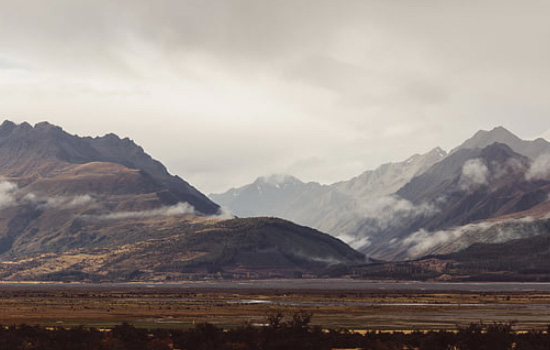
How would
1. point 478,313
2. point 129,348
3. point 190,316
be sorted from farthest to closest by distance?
point 478,313 < point 190,316 < point 129,348

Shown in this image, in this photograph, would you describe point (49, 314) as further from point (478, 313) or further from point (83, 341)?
point (478, 313)

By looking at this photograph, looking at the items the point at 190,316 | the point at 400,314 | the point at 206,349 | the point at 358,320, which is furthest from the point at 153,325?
the point at 400,314

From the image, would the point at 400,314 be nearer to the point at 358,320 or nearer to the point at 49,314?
the point at 358,320

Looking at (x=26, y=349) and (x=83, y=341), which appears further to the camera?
(x=83, y=341)

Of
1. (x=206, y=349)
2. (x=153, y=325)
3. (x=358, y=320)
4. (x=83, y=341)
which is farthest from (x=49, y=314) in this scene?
(x=206, y=349)

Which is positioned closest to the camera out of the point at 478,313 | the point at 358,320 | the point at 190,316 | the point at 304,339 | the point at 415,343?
the point at 304,339

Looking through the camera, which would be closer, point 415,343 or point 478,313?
point 415,343

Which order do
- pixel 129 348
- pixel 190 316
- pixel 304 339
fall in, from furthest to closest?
pixel 190 316
pixel 129 348
pixel 304 339

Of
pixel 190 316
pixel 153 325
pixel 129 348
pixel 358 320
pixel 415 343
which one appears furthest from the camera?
pixel 190 316

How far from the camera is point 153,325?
126 m

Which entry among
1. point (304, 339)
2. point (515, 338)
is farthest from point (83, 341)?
point (515, 338)

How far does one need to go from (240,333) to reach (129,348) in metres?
13.0

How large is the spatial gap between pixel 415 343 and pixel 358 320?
2008 inches

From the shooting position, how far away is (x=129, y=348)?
83312 millimetres
